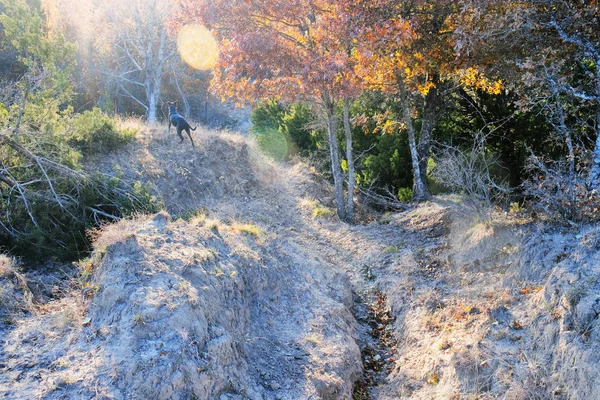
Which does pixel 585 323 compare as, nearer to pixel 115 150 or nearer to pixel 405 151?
pixel 405 151

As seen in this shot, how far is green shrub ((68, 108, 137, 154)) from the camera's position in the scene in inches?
434

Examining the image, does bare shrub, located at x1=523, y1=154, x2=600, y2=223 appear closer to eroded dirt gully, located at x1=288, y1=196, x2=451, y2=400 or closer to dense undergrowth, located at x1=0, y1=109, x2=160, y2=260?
eroded dirt gully, located at x1=288, y1=196, x2=451, y2=400

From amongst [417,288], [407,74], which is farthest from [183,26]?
[417,288]

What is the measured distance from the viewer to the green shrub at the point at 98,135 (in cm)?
1103

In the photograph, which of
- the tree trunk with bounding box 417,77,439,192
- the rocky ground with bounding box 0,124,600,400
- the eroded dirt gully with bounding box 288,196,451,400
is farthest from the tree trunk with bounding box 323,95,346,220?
the rocky ground with bounding box 0,124,600,400

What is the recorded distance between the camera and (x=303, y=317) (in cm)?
668

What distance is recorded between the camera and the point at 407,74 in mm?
10195

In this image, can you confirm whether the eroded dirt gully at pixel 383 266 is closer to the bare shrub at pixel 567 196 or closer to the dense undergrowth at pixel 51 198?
the bare shrub at pixel 567 196

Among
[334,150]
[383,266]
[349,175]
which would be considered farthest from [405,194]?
[383,266]

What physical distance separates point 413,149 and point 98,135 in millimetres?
7774

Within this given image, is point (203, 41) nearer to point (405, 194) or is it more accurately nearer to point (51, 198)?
point (51, 198)

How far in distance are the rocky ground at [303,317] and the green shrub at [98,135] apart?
4954 millimetres

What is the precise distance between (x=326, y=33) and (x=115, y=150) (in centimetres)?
637

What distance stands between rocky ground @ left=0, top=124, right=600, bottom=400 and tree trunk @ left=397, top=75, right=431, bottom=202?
6.68 feet
